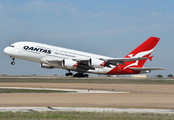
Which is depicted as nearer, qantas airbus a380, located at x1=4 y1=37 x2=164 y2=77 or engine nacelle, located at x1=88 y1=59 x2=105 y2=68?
qantas airbus a380, located at x1=4 y1=37 x2=164 y2=77

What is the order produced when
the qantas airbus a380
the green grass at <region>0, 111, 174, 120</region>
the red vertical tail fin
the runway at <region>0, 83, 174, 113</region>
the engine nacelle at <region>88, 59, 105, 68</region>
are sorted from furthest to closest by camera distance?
1. the red vertical tail fin
2. the engine nacelle at <region>88, 59, 105, 68</region>
3. the qantas airbus a380
4. the runway at <region>0, 83, 174, 113</region>
5. the green grass at <region>0, 111, 174, 120</region>

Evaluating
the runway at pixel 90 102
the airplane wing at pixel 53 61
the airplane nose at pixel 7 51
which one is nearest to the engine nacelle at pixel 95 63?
the airplane wing at pixel 53 61

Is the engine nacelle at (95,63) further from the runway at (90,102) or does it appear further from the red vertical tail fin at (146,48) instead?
the runway at (90,102)

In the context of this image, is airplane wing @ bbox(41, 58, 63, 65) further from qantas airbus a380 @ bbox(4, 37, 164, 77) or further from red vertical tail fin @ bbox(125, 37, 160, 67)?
red vertical tail fin @ bbox(125, 37, 160, 67)

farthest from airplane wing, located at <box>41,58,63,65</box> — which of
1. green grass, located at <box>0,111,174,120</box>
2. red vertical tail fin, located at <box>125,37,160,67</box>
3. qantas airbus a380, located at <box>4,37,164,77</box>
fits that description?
green grass, located at <box>0,111,174,120</box>

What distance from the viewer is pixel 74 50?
192 feet

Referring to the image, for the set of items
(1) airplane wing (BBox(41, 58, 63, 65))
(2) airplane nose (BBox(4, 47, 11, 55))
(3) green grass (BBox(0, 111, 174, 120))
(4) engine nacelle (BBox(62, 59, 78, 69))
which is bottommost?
(3) green grass (BBox(0, 111, 174, 120))

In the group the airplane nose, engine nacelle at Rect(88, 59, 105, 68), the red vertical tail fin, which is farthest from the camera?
the red vertical tail fin

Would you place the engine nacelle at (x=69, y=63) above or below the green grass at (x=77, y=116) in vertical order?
above

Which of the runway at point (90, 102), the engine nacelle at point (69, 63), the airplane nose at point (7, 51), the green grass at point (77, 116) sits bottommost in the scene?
the green grass at point (77, 116)

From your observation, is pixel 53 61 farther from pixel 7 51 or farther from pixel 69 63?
pixel 7 51

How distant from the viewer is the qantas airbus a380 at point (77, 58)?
175 feet

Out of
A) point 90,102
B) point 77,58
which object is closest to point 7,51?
point 77,58

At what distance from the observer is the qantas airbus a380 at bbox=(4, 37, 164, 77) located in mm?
53250
